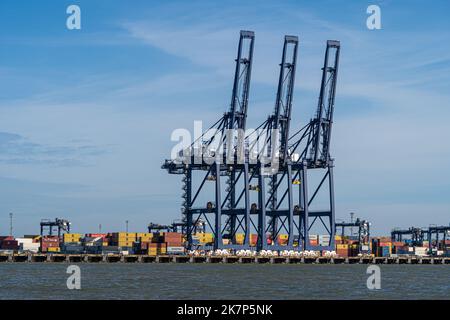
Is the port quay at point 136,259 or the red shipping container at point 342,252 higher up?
the port quay at point 136,259

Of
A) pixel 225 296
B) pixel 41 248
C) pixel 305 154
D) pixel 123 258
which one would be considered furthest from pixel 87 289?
pixel 41 248

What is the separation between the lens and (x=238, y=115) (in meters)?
101

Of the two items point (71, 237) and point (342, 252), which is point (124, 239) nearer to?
point (71, 237)

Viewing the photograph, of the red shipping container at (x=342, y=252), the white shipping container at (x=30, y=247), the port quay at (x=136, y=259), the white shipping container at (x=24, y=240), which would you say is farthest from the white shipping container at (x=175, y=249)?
the white shipping container at (x=24, y=240)

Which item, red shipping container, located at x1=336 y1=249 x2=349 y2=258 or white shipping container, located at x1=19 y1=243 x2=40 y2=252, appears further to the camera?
red shipping container, located at x1=336 y1=249 x2=349 y2=258

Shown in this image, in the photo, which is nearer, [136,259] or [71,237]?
[136,259]

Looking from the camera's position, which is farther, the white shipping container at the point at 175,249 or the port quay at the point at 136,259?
the white shipping container at the point at 175,249

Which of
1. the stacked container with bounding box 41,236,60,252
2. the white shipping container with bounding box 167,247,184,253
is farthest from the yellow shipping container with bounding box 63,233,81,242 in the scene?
the white shipping container with bounding box 167,247,184,253

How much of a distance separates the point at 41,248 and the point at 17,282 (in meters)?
74.7

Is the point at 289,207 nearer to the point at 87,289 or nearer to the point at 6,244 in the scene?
the point at 6,244

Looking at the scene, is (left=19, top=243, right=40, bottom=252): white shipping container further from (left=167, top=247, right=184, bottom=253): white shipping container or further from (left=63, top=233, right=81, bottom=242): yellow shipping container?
(left=167, top=247, right=184, bottom=253): white shipping container

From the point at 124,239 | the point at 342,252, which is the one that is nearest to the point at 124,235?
the point at 124,239

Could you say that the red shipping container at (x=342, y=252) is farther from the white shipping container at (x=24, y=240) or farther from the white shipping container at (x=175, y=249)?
the white shipping container at (x=24, y=240)

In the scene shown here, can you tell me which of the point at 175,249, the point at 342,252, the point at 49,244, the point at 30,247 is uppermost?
the point at 175,249
